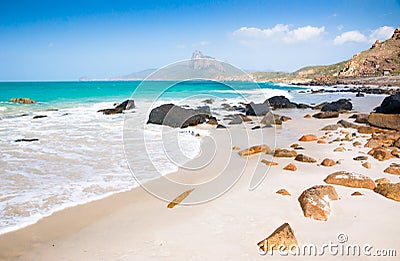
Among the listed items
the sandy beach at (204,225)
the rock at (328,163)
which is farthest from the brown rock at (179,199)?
the rock at (328,163)

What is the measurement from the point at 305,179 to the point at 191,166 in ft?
8.03

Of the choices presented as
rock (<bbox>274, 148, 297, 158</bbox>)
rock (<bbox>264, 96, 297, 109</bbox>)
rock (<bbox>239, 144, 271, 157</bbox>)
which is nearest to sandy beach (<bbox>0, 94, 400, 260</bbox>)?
rock (<bbox>274, 148, 297, 158</bbox>)

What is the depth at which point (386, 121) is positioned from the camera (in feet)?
30.3

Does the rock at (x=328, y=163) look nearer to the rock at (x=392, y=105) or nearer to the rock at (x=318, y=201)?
the rock at (x=318, y=201)

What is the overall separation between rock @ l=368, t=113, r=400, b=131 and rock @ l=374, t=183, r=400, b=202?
5664 mm

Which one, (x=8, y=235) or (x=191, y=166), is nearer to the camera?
(x=8, y=235)

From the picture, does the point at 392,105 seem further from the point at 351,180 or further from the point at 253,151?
the point at 351,180

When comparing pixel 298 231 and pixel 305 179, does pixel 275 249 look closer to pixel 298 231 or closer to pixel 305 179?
pixel 298 231

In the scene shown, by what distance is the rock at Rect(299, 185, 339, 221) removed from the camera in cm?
379

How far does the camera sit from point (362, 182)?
4.64 metres

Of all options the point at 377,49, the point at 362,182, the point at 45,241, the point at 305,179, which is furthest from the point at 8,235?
the point at 377,49

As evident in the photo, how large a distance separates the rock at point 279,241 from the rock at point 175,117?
8689 mm

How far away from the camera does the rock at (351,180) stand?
4613 mm

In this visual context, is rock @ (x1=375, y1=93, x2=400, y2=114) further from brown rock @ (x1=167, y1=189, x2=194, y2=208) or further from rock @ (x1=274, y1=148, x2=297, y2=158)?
brown rock @ (x1=167, y1=189, x2=194, y2=208)
